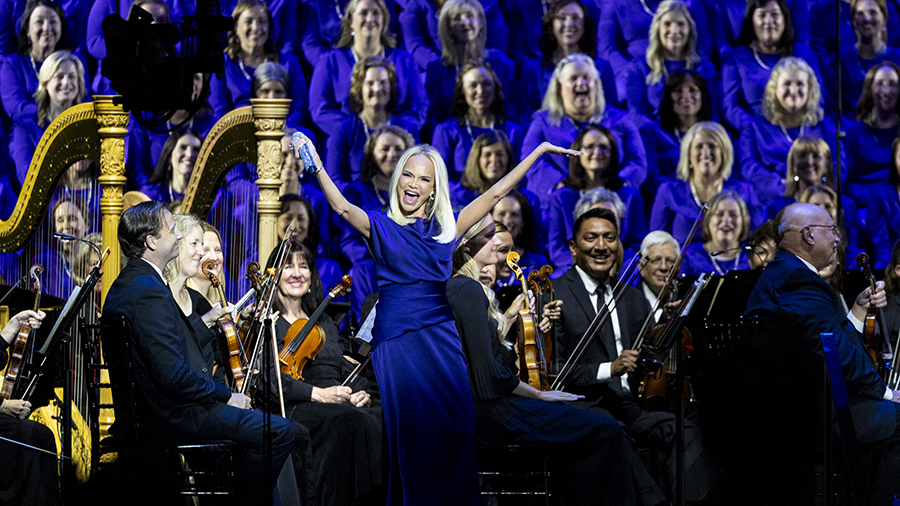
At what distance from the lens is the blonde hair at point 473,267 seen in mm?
4055

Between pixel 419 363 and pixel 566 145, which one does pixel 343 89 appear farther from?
pixel 419 363

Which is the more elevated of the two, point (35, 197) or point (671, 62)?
point (671, 62)

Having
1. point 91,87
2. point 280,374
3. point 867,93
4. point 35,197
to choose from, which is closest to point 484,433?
point 280,374

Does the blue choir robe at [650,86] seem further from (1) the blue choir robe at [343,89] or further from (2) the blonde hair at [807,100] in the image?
(1) the blue choir robe at [343,89]

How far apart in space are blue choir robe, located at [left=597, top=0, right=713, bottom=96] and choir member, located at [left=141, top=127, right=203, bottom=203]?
2.64 metres

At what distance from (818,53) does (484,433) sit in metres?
3.86

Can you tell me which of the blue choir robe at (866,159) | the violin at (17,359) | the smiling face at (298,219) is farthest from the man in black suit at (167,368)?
the blue choir robe at (866,159)

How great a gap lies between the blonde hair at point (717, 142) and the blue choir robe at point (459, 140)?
98 cm

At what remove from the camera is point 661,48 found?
262 inches

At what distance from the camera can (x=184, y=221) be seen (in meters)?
4.18

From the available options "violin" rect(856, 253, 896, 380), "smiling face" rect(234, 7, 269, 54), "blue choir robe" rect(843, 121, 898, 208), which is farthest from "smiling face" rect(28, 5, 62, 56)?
"violin" rect(856, 253, 896, 380)

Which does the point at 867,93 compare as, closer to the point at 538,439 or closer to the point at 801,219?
the point at 801,219

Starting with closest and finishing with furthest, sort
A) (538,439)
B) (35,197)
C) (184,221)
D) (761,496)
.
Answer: (761,496), (538,439), (184,221), (35,197)

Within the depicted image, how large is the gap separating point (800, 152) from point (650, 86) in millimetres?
973
